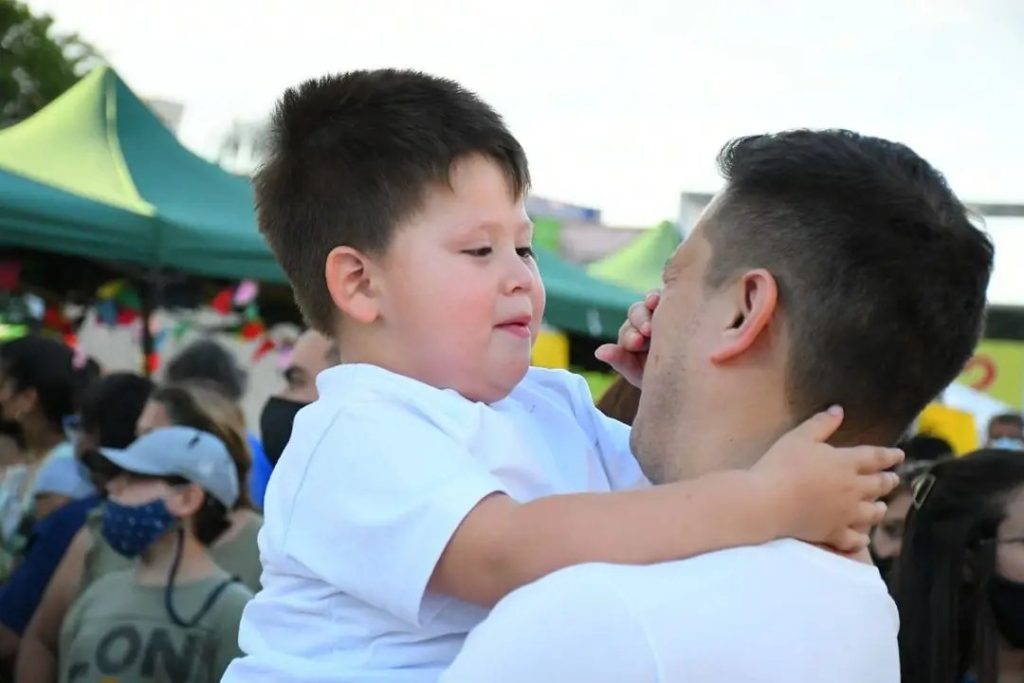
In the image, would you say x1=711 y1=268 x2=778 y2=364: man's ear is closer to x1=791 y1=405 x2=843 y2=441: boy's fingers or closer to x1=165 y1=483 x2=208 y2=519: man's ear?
x1=791 y1=405 x2=843 y2=441: boy's fingers

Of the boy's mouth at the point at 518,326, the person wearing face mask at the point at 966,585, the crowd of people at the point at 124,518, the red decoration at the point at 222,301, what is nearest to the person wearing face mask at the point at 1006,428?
the red decoration at the point at 222,301

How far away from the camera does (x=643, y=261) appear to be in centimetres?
1510

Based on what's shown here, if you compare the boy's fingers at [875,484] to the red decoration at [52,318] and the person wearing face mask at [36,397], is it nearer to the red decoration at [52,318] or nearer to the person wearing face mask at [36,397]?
the person wearing face mask at [36,397]

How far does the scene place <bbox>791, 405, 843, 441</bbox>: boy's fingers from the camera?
1464mm

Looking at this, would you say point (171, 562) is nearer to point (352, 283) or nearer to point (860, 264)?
point (352, 283)

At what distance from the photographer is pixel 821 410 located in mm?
1524

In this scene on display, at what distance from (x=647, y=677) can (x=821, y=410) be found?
1.40 feet

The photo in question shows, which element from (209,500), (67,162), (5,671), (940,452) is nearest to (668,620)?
(209,500)

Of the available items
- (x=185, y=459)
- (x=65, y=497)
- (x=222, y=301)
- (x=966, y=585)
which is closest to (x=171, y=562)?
(x=185, y=459)

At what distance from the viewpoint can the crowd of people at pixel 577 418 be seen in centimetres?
135

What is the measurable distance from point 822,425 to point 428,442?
1.53 ft

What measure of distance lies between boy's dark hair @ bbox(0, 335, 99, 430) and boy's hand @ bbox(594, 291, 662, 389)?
4312 millimetres

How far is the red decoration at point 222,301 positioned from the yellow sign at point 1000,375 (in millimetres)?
10891

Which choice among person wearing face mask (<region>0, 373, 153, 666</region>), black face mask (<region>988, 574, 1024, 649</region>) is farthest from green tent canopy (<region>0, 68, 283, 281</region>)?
black face mask (<region>988, 574, 1024, 649</region>)
